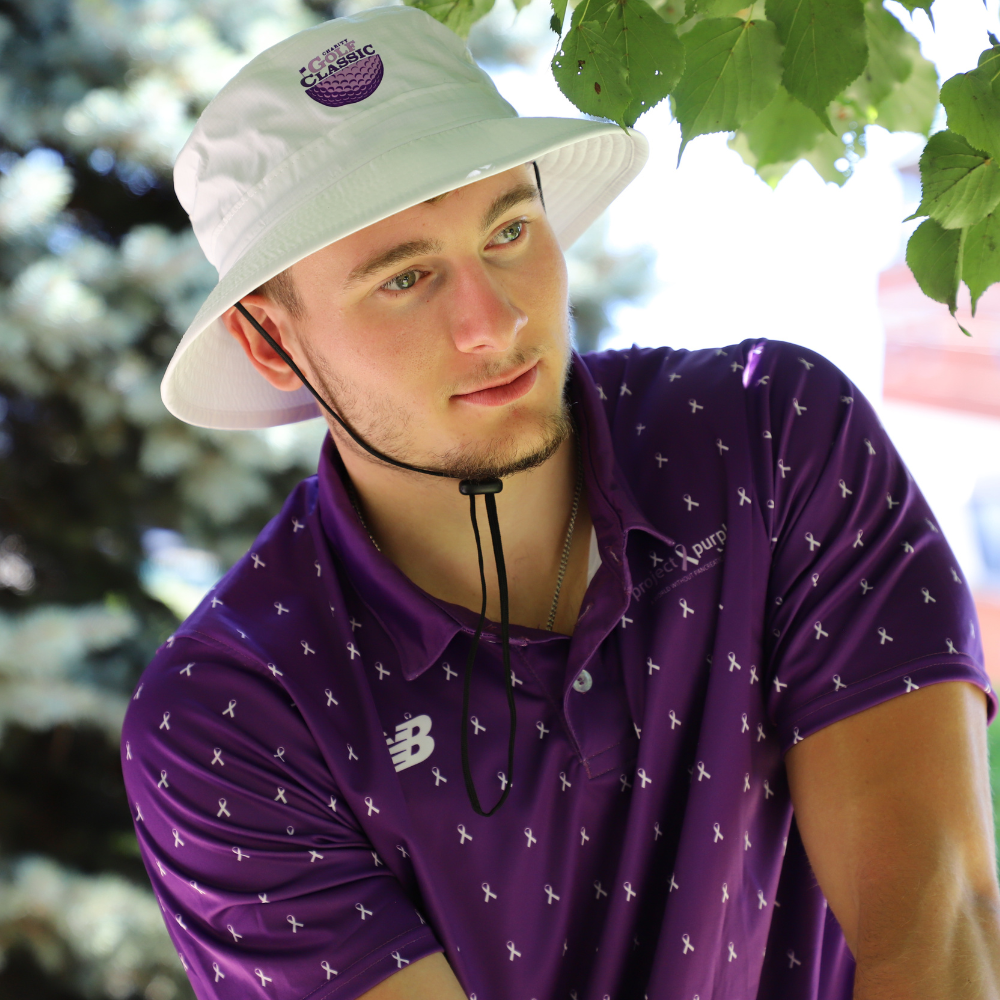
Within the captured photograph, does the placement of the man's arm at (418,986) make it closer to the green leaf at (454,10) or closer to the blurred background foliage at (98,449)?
the green leaf at (454,10)

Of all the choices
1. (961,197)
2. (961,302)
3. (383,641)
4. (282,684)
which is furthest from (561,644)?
(961,302)

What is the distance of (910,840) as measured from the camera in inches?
37.2

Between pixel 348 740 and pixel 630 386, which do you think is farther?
pixel 630 386

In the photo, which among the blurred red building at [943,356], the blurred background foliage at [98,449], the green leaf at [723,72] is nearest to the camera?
the green leaf at [723,72]

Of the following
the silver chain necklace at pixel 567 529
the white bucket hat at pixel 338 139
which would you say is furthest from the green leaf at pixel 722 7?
the silver chain necklace at pixel 567 529

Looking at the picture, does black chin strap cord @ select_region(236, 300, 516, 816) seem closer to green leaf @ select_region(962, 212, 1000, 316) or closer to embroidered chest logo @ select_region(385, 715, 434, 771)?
embroidered chest logo @ select_region(385, 715, 434, 771)

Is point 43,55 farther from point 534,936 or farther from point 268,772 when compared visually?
point 534,936

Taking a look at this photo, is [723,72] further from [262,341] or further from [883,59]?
[262,341]

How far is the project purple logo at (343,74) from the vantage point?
104cm

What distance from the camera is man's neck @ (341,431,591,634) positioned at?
1209mm

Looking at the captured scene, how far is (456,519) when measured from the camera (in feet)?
3.99

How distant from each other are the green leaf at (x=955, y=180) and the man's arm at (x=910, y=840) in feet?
1.57

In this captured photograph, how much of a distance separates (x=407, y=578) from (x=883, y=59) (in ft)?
2.44

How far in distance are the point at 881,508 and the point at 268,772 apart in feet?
2.30
